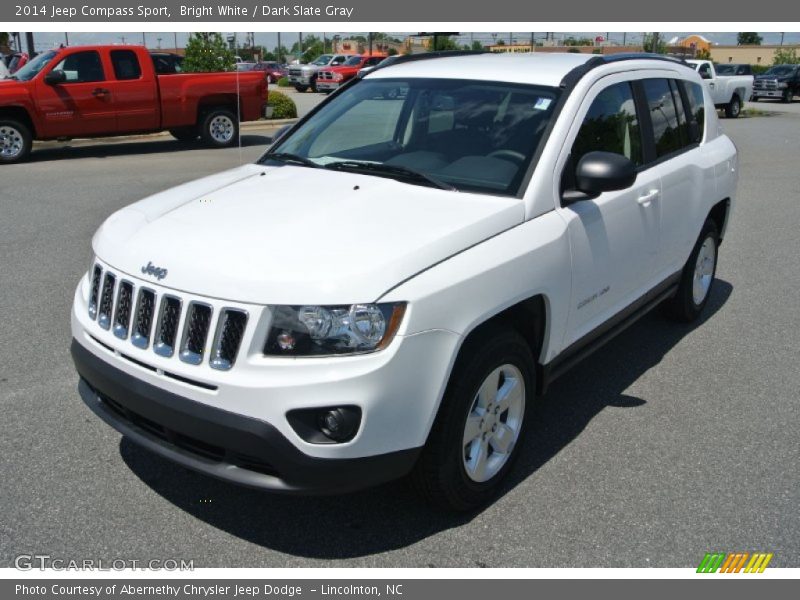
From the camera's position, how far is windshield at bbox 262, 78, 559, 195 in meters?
3.89

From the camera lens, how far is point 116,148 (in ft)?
53.7

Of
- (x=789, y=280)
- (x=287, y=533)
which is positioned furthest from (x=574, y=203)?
(x=789, y=280)

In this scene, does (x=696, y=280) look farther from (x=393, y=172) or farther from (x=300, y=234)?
(x=300, y=234)

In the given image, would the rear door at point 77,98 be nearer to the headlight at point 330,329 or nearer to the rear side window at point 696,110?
the rear side window at point 696,110

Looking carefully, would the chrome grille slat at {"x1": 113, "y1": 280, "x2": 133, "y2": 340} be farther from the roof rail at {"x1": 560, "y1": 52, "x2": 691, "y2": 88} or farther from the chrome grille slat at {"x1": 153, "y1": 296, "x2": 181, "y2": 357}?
the roof rail at {"x1": 560, "y1": 52, "x2": 691, "y2": 88}

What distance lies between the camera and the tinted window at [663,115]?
195 inches

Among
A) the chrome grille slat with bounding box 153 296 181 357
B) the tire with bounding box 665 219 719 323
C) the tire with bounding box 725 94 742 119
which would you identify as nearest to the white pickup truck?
the tire with bounding box 725 94 742 119

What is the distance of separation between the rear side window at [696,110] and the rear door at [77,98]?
11542mm

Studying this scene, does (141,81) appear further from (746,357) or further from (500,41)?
(500,41)

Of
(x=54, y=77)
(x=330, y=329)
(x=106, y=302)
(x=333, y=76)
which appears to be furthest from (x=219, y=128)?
(x=333, y=76)

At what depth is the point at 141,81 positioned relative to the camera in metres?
14.6

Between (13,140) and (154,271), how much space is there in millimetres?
12368

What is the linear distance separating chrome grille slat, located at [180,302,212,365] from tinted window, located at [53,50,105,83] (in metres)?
12.7

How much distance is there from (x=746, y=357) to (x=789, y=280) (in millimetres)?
2238
